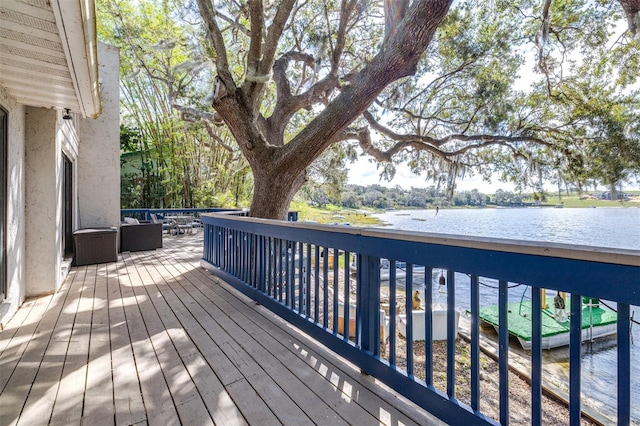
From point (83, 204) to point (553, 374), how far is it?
9.68 meters

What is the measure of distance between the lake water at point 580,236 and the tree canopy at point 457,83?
2.18 m

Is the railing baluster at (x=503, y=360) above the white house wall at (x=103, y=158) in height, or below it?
below

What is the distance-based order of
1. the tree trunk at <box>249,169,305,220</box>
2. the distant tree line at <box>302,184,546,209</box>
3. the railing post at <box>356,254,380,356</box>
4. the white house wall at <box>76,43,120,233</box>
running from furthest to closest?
the distant tree line at <box>302,184,546,209</box>
the white house wall at <box>76,43,120,233</box>
the tree trunk at <box>249,169,305,220</box>
the railing post at <box>356,254,380,356</box>

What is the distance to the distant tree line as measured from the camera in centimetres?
950

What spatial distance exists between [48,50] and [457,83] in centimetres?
847

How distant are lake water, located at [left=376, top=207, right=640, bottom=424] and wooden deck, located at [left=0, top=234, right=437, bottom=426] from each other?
1121 millimetres

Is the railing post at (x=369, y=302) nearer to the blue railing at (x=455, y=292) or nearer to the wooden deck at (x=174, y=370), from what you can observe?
the blue railing at (x=455, y=292)

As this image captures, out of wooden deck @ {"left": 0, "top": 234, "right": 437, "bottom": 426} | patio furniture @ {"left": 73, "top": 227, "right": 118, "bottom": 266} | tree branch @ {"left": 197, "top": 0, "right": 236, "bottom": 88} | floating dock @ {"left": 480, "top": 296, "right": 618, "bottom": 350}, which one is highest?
tree branch @ {"left": 197, "top": 0, "right": 236, "bottom": 88}

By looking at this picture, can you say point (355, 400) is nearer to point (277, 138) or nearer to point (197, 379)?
point (197, 379)

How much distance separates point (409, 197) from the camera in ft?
47.5

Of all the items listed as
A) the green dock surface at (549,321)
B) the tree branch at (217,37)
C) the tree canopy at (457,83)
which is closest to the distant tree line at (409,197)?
the tree canopy at (457,83)

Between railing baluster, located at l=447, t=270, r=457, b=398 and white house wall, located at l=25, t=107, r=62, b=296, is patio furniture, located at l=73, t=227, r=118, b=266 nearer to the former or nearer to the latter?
white house wall, located at l=25, t=107, r=62, b=296

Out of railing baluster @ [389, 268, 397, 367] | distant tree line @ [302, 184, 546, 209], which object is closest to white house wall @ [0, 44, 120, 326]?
railing baluster @ [389, 268, 397, 367]

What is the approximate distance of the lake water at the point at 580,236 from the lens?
550 cm
